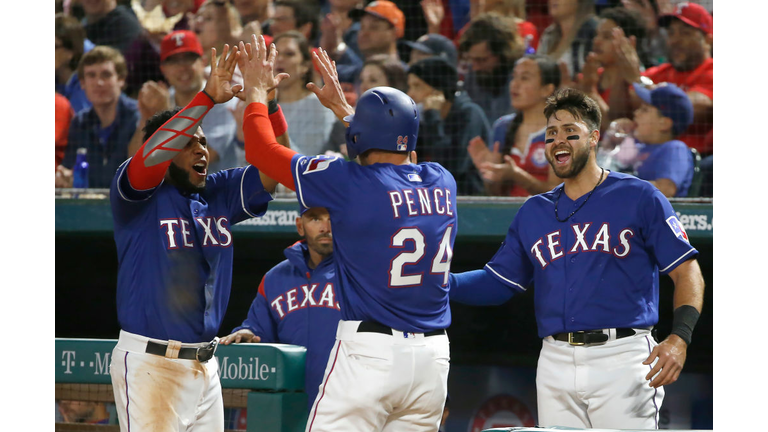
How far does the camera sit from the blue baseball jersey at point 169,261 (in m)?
2.81

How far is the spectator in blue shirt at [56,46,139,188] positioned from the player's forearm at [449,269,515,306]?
3.23m

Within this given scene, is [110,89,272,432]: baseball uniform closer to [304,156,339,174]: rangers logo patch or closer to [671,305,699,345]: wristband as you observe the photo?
[304,156,339,174]: rangers logo patch

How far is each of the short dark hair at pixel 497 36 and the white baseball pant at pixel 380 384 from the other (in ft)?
11.2

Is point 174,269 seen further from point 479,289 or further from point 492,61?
point 492,61

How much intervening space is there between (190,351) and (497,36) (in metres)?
3.46

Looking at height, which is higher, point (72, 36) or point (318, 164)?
point (72, 36)

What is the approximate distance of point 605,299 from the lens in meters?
2.80

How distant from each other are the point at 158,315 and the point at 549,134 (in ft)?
4.85

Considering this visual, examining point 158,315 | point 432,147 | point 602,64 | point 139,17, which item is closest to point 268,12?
point 139,17

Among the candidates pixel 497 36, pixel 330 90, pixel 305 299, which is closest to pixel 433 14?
pixel 497 36

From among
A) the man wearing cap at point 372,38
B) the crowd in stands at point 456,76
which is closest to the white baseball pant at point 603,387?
the crowd in stands at point 456,76

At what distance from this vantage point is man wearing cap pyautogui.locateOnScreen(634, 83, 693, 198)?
4.80 m

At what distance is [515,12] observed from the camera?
6.00 meters

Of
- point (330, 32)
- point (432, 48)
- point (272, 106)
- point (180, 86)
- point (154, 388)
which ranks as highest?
point (330, 32)
